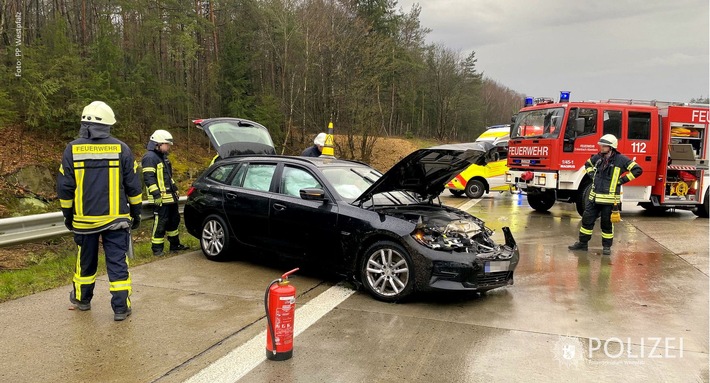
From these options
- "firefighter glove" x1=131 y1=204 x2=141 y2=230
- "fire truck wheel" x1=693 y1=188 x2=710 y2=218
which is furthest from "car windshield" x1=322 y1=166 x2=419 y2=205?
"fire truck wheel" x1=693 y1=188 x2=710 y2=218

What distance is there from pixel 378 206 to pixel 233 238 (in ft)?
7.22

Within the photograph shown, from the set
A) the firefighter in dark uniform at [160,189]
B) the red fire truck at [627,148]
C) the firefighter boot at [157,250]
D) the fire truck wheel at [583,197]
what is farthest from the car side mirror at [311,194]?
the fire truck wheel at [583,197]

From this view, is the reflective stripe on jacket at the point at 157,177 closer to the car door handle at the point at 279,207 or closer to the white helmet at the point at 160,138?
the white helmet at the point at 160,138

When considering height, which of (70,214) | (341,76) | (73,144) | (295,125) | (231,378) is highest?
(341,76)

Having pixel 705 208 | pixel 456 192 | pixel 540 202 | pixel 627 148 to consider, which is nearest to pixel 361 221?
pixel 627 148

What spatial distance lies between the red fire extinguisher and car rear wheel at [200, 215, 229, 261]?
3136 mm

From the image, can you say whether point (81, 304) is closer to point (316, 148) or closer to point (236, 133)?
point (236, 133)

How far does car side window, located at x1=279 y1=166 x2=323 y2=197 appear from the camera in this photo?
20.1ft

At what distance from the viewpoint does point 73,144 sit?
4391 mm

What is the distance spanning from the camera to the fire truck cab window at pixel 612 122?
11.7m

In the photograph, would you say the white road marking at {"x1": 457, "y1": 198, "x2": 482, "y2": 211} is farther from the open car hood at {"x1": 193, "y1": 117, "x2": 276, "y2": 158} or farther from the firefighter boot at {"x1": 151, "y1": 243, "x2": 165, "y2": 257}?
the firefighter boot at {"x1": 151, "y1": 243, "x2": 165, "y2": 257}

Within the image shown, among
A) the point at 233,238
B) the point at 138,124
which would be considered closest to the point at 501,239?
the point at 233,238

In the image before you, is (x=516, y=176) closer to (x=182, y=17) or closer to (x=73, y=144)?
(x=73, y=144)

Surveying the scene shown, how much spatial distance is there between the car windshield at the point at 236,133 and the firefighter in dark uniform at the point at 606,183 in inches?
231
